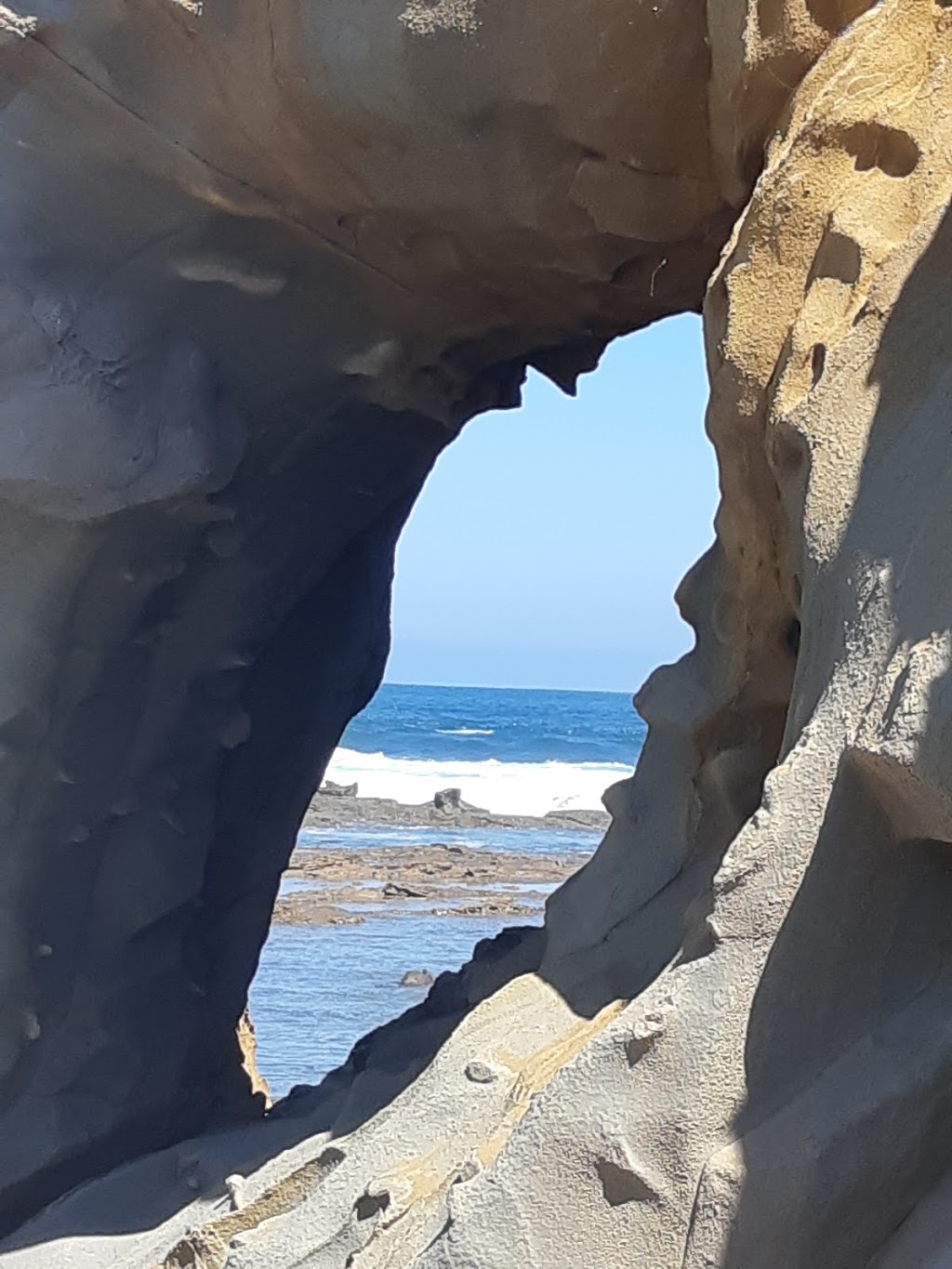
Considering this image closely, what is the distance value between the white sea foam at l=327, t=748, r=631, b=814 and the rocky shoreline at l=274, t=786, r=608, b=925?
5.32m

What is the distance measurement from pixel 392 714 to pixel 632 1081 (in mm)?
29801

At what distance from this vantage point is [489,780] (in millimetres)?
20078

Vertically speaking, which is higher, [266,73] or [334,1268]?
[266,73]

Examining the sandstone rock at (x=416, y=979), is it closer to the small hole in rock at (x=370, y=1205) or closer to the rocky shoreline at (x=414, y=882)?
the rocky shoreline at (x=414, y=882)

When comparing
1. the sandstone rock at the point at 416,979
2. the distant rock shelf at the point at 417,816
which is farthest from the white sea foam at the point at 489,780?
the sandstone rock at the point at 416,979

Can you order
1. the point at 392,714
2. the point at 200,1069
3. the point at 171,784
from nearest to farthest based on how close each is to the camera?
1. the point at 171,784
2. the point at 200,1069
3. the point at 392,714

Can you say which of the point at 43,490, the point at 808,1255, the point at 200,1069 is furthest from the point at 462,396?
the point at 808,1255

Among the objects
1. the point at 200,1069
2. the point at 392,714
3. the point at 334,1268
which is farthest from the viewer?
the point at 392,714

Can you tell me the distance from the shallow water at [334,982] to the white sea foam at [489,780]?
9.08 m

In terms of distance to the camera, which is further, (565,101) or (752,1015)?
(565,101)

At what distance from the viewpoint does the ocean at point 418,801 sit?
540 centimetres

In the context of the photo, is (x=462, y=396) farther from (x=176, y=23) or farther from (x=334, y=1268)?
(x=334, y=1268)

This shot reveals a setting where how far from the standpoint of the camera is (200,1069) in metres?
2.99

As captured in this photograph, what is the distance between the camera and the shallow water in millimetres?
4828
